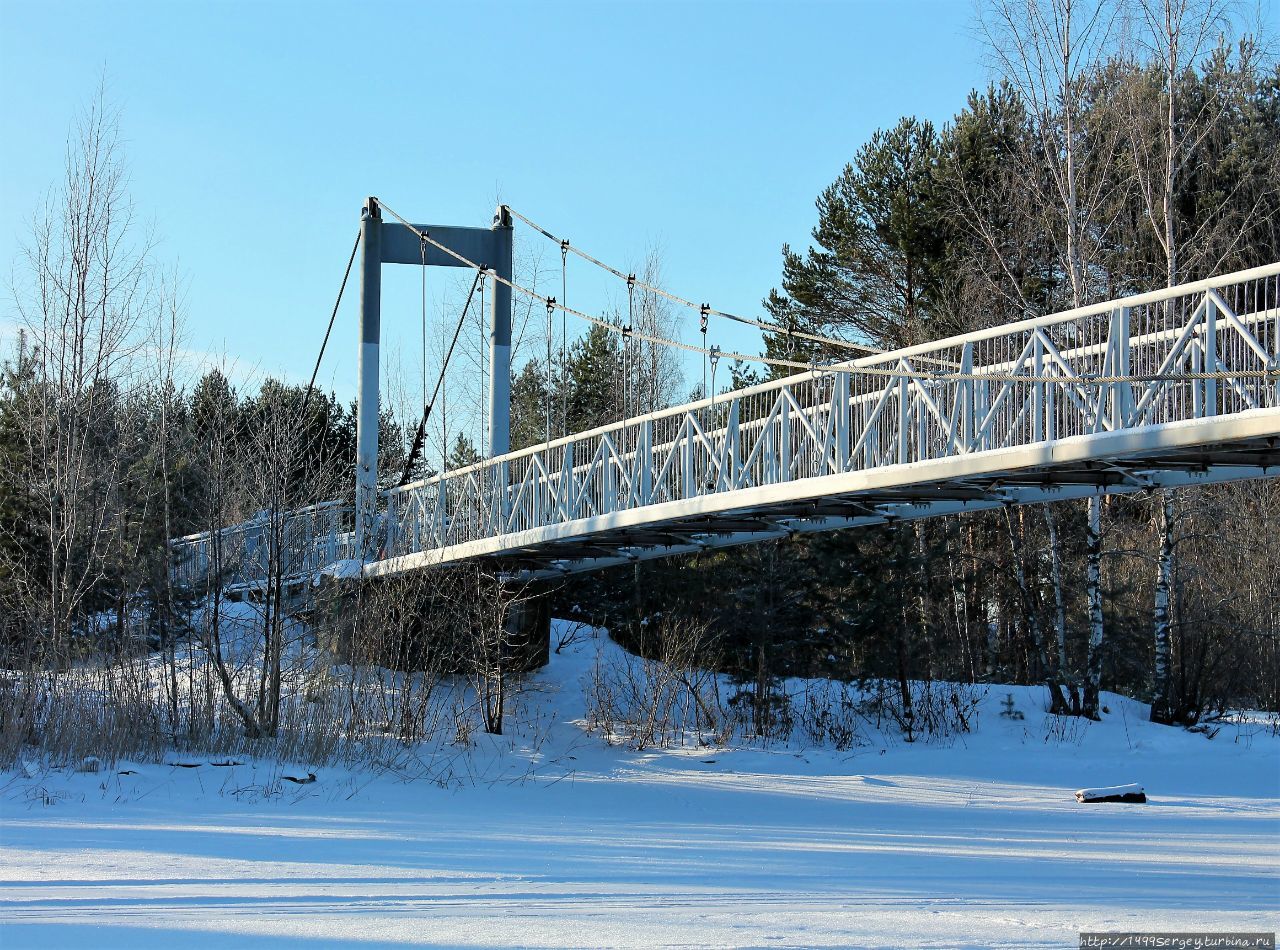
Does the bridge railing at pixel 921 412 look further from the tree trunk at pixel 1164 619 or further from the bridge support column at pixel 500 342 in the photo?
the tree trunk at pixel 1164 619

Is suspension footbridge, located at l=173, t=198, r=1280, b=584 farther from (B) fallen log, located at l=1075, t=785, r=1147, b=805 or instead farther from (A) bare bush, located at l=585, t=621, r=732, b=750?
(B) fallen log, located at l=1075, t=785, r=1147, b=805

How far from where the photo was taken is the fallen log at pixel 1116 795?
14.6m

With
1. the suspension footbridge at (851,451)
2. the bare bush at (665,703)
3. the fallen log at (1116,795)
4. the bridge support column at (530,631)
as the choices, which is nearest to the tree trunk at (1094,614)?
the suspension footbridge at (851,451)

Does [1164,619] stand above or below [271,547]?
below

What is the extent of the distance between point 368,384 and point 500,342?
2.20m

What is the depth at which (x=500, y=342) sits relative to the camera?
22125 mm

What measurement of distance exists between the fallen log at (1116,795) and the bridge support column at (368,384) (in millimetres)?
10431

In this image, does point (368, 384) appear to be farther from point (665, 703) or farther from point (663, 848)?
point (663, 848)

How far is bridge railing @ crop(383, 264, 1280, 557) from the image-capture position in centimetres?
1095

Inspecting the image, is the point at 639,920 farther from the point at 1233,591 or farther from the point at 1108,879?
the point at 1233,591

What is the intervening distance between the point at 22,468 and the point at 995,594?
16.8 metres

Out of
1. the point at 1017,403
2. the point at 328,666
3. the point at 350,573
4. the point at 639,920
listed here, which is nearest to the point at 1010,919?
the point at 639,920

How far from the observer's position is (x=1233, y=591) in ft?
85.3

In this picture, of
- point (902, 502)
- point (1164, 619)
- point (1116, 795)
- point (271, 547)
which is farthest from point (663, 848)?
point (1164, 619)
